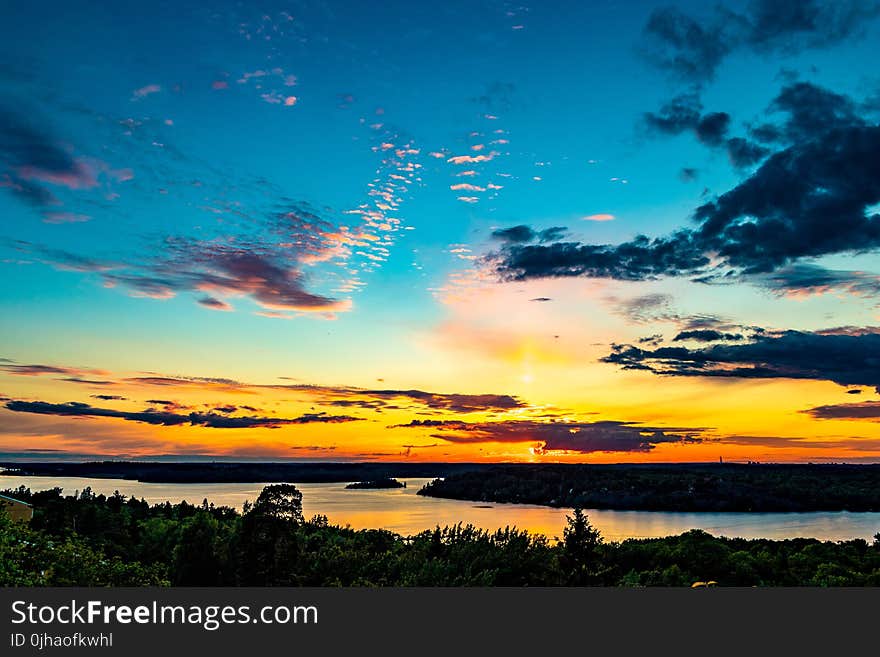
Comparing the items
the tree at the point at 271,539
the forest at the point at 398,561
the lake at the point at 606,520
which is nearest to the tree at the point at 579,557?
the forest at the point at 398,561

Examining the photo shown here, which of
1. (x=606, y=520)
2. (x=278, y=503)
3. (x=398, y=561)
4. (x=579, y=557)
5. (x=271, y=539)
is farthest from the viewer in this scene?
(x=606, y=520)

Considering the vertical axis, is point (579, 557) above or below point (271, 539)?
below

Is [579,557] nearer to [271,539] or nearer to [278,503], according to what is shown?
[278,503]

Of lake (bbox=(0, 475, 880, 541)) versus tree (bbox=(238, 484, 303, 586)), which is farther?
lake (bbox=(0, 475, 880, 541))

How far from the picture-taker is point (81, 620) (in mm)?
12484

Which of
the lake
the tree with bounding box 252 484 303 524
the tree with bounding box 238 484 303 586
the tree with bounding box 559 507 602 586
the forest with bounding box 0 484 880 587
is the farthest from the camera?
the lake

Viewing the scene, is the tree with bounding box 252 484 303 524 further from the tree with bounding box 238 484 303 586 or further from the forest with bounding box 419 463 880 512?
the forest with bounding box 419 463 880 512

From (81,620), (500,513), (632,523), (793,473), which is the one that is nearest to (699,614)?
(81,620)

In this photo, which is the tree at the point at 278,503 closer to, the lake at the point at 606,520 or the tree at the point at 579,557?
the tree at the point at 579,557

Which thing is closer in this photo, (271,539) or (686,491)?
(271,539)

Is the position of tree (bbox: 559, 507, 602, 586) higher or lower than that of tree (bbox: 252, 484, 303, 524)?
lower

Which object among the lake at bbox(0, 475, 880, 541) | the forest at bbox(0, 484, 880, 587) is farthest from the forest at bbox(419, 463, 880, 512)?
the forest at bbox(0, 484, 880, 587)

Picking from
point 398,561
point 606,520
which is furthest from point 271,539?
point 606,520

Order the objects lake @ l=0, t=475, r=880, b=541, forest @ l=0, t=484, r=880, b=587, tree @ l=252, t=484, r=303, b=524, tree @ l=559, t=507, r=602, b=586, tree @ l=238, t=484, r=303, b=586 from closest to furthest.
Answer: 1. forest @ l=0, t=484, r=880, b=587
2. tree @ l=559, t=507, r=602, b=586
3. tree @ l=238, t=484, r=303, b=586
4. tree @ l=252, t=484, r=303, b=524
5. lake @ l=0, t=475, r=880, b=541
